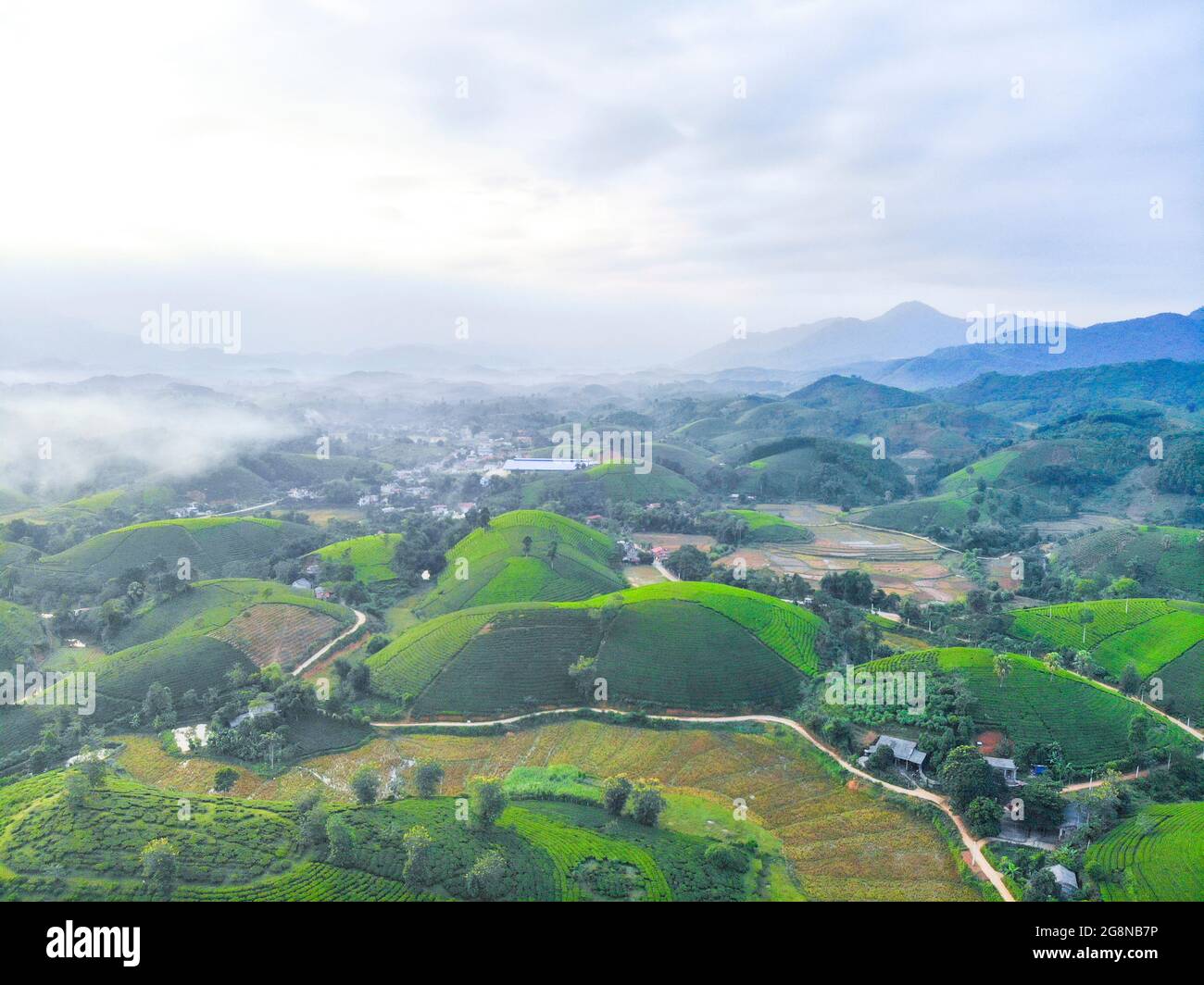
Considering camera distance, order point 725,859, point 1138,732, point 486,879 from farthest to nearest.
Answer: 1. point 1138,732
2. point 725,859
3. point 486,879

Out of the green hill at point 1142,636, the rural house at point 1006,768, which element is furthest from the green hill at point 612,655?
the green hill at point 1142,636

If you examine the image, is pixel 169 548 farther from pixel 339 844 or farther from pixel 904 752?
pixel 904 752

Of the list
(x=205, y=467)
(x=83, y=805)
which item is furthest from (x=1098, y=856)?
(x=205, y=467)

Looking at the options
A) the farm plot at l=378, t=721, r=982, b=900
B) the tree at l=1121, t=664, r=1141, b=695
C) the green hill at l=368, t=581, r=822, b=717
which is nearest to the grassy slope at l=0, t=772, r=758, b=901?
the farm plot at l=378, t=721, r=982, b=900

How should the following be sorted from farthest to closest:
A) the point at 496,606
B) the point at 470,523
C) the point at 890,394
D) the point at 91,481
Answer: the point at 890,394
the point at 91,481
the point at 470,523
the point at 496,606

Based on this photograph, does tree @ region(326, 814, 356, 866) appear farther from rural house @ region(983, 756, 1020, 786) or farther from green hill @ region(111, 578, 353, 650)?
rural house @ region(983, 756, 1020, 786)

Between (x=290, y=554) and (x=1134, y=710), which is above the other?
(x=290, y=554)

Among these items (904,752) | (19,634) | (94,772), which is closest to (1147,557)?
(904,752)

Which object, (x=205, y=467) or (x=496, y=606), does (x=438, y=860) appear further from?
(x=205, y=467)
